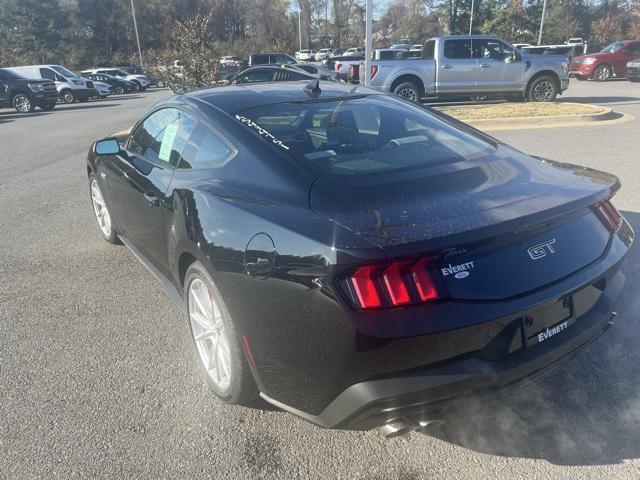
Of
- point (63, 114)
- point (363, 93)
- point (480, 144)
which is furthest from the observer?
point (63, 114)

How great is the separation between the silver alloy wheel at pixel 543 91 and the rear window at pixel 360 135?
41.2ft

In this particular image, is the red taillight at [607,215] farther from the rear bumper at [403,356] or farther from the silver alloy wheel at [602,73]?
the silver alloy wheel at [602,73]

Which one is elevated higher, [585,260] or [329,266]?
[329,266]

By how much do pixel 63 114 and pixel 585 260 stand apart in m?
21.6

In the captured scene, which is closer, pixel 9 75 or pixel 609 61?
pixel 9 75

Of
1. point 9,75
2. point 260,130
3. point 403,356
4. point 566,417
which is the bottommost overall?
point 566,417

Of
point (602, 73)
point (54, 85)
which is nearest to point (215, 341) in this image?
point (54, 85)

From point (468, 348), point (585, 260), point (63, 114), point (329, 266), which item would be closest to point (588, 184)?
point (585, 260)

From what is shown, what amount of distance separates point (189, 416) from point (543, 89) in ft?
47.4

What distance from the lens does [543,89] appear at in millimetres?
14258

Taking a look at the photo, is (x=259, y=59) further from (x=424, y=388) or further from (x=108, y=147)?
(x=424, y=388)

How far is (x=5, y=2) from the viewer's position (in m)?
55.2

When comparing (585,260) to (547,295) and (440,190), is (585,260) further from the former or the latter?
(440,190)

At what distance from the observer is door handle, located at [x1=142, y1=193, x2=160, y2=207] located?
10.3 feet
